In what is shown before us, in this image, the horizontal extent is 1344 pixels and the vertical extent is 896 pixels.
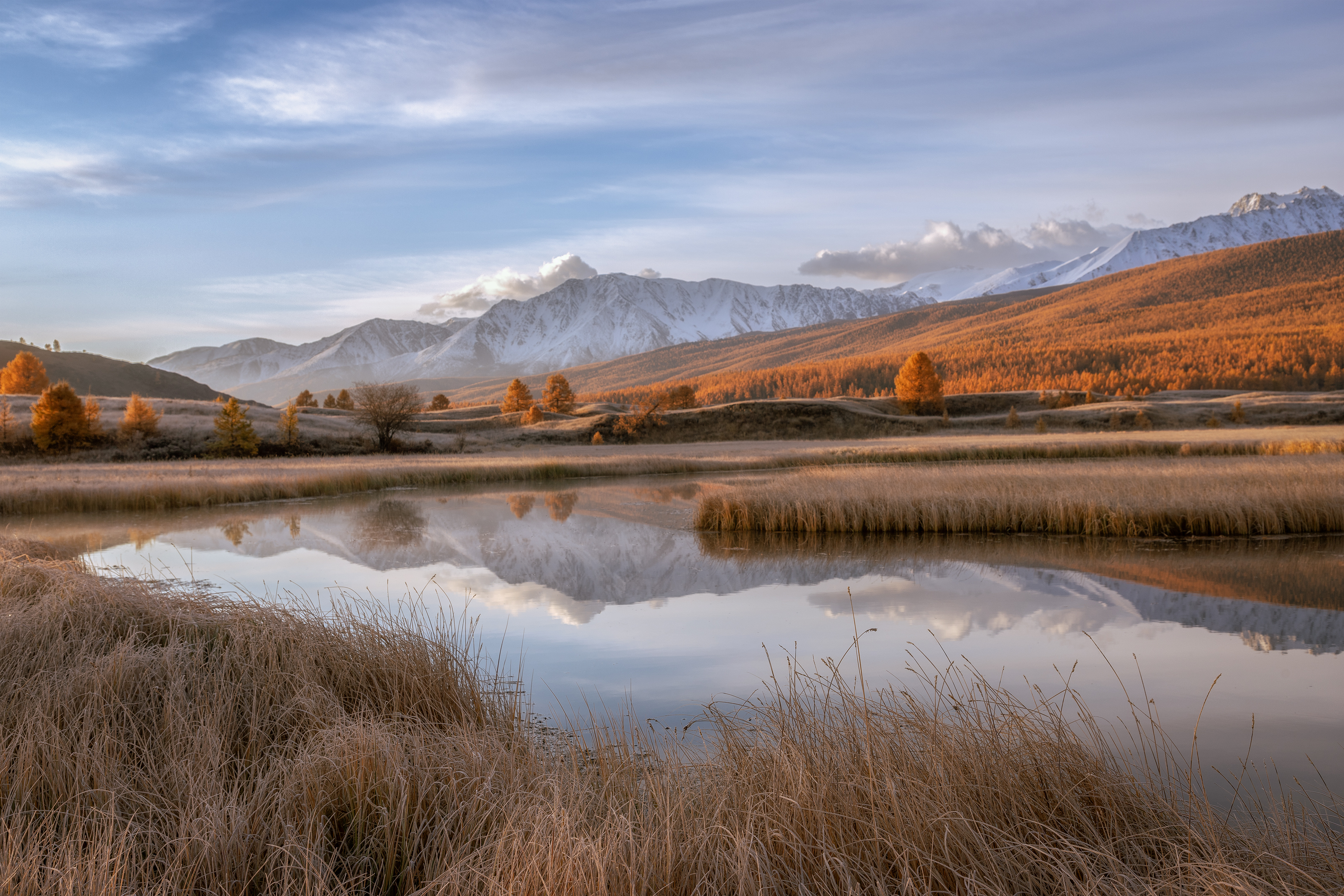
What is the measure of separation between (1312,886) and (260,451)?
5390 cm

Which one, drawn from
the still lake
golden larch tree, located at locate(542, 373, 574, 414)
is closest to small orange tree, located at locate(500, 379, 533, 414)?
golden larch tree, located at locate(542, 373, 574, 414)

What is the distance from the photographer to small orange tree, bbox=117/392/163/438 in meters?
45.9

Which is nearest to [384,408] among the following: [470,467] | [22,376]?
[470,467]

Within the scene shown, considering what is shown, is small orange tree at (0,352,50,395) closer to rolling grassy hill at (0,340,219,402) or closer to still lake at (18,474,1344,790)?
rolling grassy hill at (0,340,219,402)

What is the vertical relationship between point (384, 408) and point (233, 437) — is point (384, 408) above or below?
above

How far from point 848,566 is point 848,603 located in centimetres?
293

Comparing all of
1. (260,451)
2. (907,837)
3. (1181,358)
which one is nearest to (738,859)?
(907,837)

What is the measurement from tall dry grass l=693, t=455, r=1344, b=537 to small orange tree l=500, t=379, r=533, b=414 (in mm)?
73402

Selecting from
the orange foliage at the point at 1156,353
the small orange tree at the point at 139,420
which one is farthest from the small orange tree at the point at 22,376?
the orange foliage at the point at 1156,353

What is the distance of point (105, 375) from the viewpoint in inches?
5645

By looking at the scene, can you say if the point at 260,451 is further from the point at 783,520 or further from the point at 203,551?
the point at 783,520

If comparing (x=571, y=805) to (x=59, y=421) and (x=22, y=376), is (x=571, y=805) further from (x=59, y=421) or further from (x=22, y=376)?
(x=22, y=376)

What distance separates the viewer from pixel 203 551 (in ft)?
52.0

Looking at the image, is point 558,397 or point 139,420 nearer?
point 139,420
